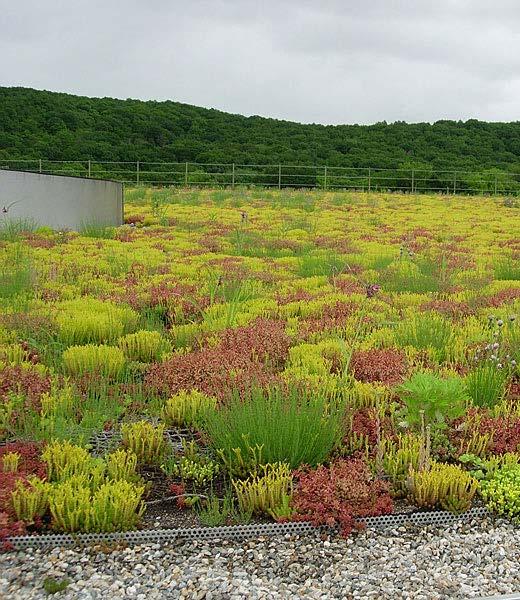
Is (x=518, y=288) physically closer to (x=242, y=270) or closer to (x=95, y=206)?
(x=242, y=270)

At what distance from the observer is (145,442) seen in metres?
3.95

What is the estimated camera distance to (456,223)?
17859 mm

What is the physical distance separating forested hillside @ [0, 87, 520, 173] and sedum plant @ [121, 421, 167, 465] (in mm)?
38090

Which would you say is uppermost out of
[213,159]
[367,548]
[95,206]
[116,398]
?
[213,159]

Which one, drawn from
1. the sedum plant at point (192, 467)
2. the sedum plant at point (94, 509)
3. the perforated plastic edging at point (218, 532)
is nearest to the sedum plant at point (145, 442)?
the sedum plant at point (192, 467)

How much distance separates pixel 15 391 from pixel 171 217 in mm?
13247

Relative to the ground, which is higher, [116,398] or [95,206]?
[95,206]

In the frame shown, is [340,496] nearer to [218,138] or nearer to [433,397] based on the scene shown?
[433,397]

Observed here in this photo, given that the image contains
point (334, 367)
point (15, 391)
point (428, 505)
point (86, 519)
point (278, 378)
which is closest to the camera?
point (86, 519)

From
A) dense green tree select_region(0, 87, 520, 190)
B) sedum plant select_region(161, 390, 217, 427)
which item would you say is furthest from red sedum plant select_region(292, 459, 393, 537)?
dense green tree select_region(0, 87, 520, 190)

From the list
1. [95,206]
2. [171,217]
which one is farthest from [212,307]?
[171,217]

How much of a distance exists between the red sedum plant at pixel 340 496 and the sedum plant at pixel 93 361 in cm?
199

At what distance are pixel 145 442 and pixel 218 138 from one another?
51046mm

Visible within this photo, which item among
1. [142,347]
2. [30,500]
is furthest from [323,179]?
[30,500]
